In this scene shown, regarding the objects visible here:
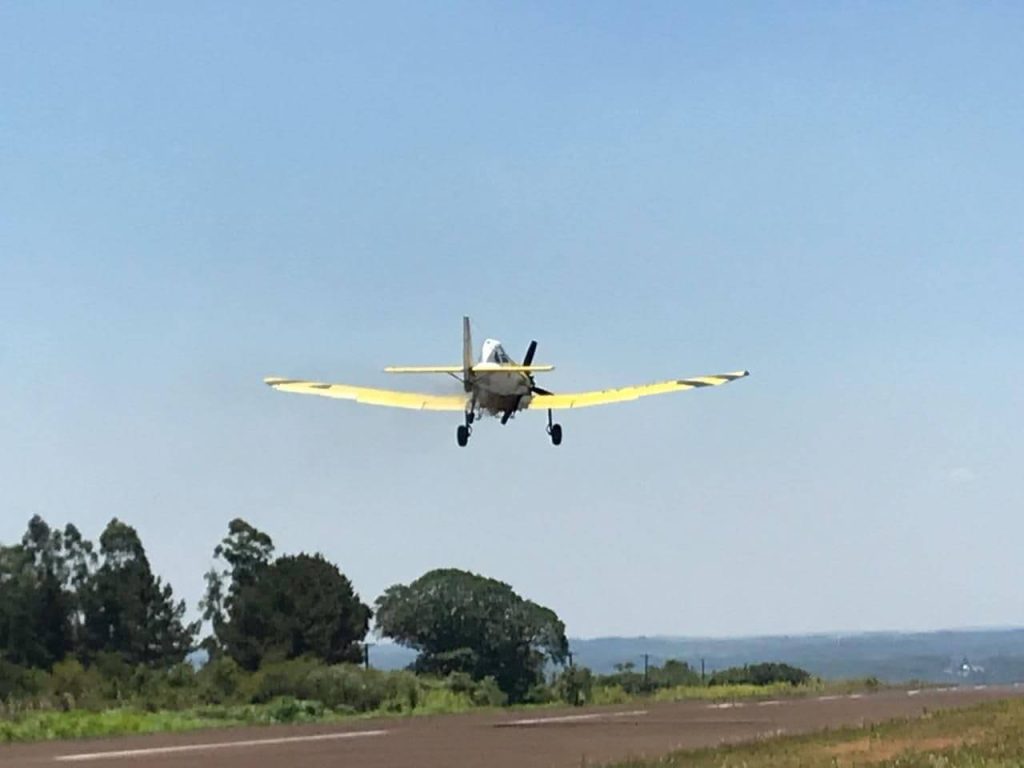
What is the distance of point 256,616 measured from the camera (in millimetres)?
86250

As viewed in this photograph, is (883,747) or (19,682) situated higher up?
(19,682)

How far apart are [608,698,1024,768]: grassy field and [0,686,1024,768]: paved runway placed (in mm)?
2225

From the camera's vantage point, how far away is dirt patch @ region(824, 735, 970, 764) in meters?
33.3

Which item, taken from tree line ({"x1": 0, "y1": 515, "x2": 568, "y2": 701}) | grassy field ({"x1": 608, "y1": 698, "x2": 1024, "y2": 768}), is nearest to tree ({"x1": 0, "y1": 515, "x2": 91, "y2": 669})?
tree line ({"x1": 0, "y1": 515, "x2": 568, "y2": 701})

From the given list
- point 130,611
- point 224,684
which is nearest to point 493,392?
point 224,684

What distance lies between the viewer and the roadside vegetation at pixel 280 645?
65250mm

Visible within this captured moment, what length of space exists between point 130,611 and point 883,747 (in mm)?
62767

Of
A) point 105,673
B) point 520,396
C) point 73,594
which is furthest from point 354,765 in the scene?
point 73,594

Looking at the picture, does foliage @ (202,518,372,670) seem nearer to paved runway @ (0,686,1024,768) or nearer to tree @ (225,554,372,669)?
tree @ (225,554,372,669)

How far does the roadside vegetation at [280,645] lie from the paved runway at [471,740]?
9.79 m

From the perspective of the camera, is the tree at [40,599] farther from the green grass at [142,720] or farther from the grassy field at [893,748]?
the grassy field at [893,748]

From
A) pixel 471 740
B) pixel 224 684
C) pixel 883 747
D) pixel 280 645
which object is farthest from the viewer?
pixel 280 645

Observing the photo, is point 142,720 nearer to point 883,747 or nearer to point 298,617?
point 883,747

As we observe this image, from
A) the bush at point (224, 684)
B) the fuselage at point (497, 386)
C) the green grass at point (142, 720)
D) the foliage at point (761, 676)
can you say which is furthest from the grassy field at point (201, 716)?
the foliage at point (761, 676)
